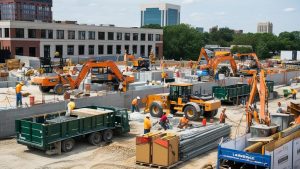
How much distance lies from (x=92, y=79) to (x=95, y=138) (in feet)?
56.1

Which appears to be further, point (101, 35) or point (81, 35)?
point (101, 35)

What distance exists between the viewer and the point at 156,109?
2680 centimetres

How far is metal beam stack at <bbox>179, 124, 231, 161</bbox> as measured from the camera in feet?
58.2

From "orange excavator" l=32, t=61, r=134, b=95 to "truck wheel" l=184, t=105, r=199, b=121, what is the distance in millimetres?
8911

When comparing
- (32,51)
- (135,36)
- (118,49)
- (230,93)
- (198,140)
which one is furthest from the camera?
(135,36)

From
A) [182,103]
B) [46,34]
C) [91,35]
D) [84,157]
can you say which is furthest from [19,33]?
[84,157]

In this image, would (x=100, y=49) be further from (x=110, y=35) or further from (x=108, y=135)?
(x=108, y=135)

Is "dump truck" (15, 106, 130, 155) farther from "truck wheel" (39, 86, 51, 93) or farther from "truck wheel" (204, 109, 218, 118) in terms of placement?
"truck wheel" (39, 86, 51, 93)

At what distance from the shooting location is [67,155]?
18.5m

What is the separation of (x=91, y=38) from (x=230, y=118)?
181ft

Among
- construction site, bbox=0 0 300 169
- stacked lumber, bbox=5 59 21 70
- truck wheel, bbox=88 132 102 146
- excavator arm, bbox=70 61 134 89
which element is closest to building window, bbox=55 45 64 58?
stacked lumber, bbox=5 59 21 70

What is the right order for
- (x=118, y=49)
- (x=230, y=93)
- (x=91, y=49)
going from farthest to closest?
(x=118, y=49), (x=91, y=49), (x=230, y=93)

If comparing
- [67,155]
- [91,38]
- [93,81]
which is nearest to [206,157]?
[67,155]

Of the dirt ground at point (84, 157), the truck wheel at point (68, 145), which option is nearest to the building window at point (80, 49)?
the dirt ground at point (84, 157)
